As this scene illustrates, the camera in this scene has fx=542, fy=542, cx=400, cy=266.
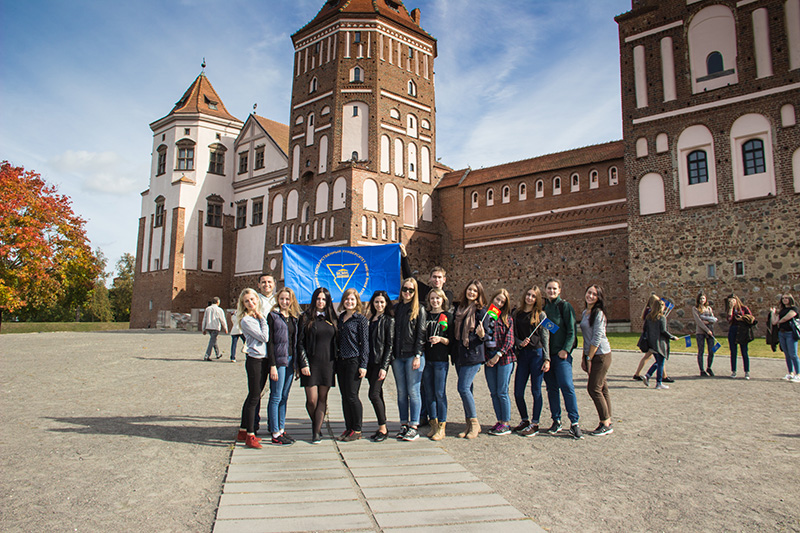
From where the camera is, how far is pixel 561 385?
648 cm

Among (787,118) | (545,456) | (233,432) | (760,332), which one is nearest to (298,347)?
(233,432)

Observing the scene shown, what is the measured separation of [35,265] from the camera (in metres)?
29.6

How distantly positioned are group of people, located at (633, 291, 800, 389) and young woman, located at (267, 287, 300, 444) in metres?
6.92

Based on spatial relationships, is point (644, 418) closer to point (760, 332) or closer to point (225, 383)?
point (225, 383)

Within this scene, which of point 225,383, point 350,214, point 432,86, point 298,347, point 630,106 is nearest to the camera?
point 298,347

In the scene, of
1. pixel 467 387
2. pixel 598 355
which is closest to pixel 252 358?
pixel 467 387

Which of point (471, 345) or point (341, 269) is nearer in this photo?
point (471, 345)

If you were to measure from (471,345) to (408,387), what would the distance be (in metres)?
0.88

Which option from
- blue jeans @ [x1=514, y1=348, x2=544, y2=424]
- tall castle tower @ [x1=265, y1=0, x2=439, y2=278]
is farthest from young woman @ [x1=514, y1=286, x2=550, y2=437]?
tall castle tower @ [x1=265, y1=0, x2=439, y2=278]

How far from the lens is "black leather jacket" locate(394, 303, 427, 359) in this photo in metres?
6.18

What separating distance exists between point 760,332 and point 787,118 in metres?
8.46

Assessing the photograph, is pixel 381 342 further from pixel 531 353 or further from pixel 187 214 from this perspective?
pixel 187 214

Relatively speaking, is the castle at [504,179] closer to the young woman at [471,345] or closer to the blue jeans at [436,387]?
the young woman at [471,345]

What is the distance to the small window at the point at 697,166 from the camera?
23.1 m
